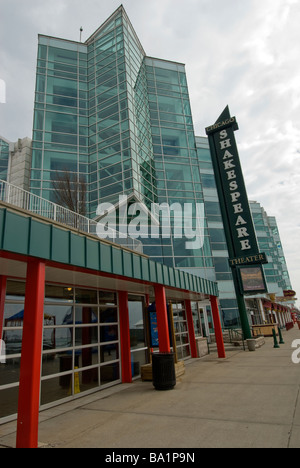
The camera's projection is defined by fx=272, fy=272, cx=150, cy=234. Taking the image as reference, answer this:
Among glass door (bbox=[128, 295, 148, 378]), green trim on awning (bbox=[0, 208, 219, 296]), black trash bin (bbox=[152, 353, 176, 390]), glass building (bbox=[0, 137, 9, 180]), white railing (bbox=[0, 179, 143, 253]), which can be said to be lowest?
black trash bin (bbox=[152, 353, 176, 390])

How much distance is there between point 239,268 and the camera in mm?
24047

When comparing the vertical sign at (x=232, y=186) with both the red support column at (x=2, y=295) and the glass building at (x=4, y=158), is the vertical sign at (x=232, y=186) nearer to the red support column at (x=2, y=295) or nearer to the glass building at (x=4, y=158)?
the red support column at (x=2, y=295)

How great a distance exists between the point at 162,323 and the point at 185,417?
519cm

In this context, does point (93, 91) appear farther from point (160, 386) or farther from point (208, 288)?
point (160, 386)

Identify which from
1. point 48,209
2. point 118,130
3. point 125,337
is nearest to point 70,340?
point 125,337

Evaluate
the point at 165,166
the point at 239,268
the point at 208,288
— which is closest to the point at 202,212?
the point at 165,166

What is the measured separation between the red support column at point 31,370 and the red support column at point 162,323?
6.77m

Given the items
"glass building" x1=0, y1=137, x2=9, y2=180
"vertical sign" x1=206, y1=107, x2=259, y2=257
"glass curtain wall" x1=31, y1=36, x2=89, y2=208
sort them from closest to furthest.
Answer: "vertical sign" x1=206, y1=107, x2=259, y2=257, "glass curtain wall" x1=31, y1=36, x2=89, y2=208, "glass building" x1=0, y1=137, x2=9, y2=180

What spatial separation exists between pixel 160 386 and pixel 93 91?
3587 cm

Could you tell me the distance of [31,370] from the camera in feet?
17.6

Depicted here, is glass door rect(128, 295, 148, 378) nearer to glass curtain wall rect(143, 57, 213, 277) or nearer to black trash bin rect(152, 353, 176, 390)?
black trash bin rect(152, 353, 176, 390)

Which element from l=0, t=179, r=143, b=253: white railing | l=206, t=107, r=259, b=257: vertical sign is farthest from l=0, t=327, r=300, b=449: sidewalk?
l=206, t=107, r=259, b=257: vertical sign

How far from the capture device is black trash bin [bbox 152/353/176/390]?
9.91 m

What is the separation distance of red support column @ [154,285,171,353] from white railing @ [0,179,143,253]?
284 cm
